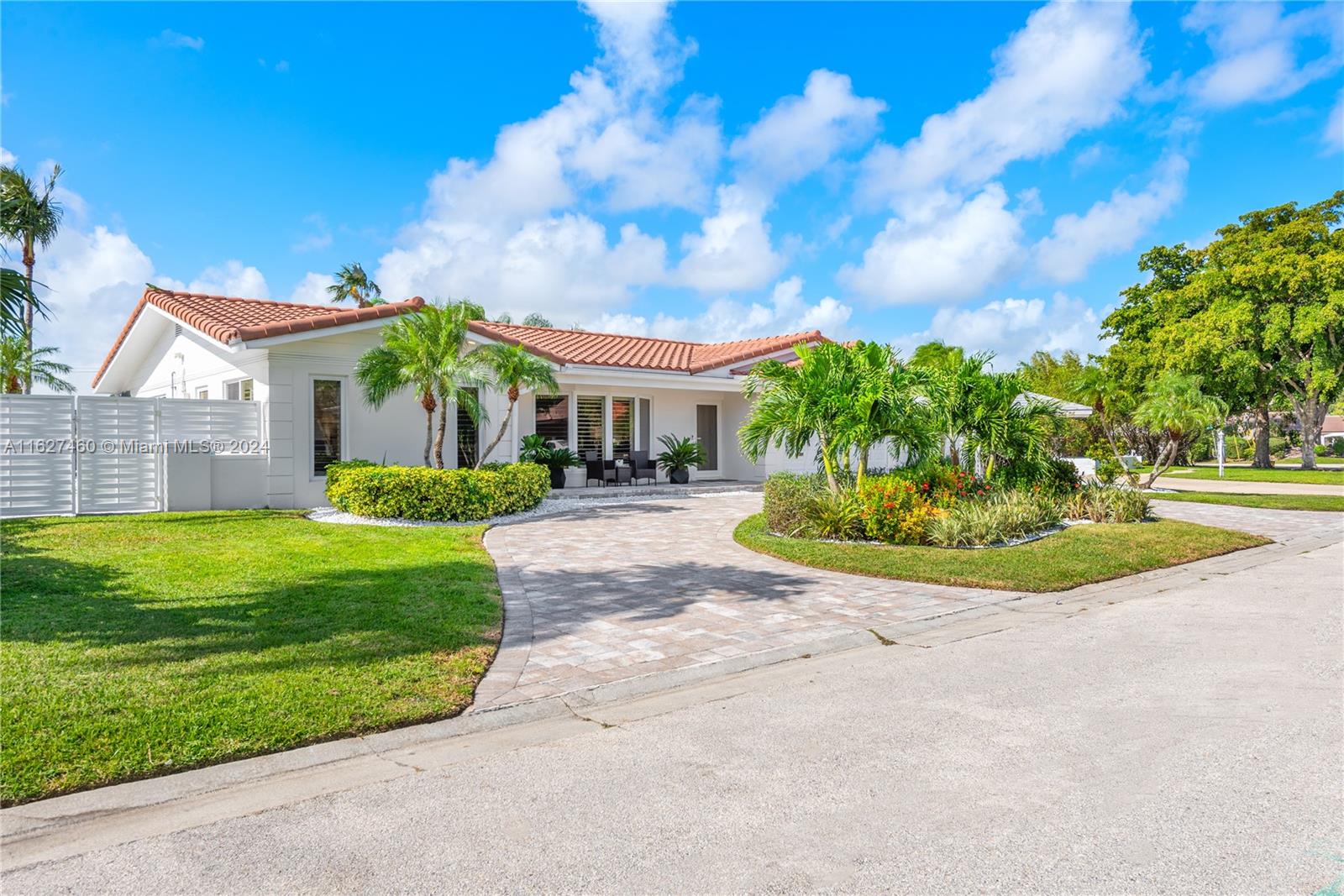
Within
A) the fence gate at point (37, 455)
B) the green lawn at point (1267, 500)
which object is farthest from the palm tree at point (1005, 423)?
the fence gate at point (37, 455)

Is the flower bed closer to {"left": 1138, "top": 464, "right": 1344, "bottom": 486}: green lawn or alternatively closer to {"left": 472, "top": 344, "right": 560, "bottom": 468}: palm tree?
{"left": 472, "top": 344, "right": 560, "bottom": 468}: palm tree

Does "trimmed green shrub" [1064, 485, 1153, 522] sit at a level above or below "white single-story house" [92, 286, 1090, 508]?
below

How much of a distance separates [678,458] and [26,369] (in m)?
20.3

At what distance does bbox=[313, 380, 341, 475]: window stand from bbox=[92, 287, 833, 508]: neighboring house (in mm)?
25

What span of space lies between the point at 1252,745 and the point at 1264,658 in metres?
2.29

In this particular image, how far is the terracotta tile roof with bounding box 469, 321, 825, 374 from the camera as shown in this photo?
2025 centimetres

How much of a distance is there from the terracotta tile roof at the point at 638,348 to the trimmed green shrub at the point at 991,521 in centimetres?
977

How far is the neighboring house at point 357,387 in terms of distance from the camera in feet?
50.1

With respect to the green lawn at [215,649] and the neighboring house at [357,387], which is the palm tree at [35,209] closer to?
the neighboring house at [357,387]

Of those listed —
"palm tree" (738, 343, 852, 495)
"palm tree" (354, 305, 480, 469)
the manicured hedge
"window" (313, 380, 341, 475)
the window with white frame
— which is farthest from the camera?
the window with white frame

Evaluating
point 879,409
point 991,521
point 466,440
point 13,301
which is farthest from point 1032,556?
point 466,440

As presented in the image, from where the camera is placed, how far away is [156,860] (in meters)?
3.07

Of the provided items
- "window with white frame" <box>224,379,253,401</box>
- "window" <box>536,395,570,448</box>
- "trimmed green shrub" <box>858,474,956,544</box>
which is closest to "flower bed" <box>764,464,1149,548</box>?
"trimmed green shrub" <box>858,474,956,544</box>

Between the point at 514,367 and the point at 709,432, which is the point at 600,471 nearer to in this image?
the point at 709,432
